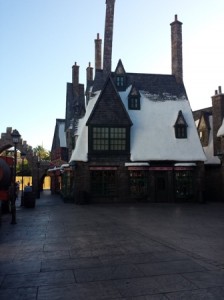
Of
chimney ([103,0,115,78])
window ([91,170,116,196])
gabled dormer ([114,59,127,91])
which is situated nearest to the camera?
window ([91,170,116,196])

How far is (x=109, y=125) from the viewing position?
1037 inches

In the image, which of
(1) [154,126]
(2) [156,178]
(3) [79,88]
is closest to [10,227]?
(2) [156,178]

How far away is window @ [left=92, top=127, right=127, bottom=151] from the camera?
26.2 meters

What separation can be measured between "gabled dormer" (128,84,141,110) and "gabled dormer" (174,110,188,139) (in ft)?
11.6

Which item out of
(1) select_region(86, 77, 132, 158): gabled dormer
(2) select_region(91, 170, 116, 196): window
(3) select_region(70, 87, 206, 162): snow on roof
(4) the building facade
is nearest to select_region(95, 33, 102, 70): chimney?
(3) select_region(70, 87, 206, 162): snow on roof

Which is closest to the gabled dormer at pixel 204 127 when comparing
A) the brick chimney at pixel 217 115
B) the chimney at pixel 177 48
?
the brick chimney at pixel 217 115

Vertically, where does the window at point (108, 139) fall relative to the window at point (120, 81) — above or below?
below

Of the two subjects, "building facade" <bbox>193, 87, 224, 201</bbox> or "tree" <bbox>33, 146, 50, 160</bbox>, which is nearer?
"building facade" <bbox>193, 87, 224, 201</bbox>

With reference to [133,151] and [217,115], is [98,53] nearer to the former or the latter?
[133,151]

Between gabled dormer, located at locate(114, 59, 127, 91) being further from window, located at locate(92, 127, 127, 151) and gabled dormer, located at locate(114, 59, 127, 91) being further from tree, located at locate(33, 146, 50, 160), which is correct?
tree, located at locate(33, 146, 50, 160)

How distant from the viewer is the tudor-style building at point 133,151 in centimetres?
→ 2591

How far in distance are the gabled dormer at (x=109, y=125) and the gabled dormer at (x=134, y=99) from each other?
219cm

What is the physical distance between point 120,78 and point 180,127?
689 centimetres

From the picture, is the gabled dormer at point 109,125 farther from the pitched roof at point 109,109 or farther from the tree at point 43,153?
the tree at point 43,153
